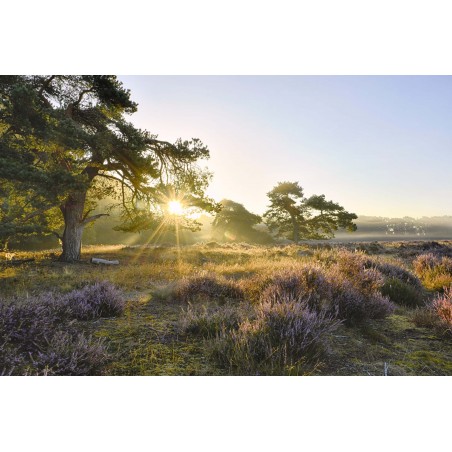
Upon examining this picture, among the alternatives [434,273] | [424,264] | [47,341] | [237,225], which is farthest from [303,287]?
[237,225]

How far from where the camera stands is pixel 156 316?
489 centimetres

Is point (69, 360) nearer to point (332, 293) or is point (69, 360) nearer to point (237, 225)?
point (332, 293)

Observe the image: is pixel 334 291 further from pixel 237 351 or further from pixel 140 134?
pixel 140 134

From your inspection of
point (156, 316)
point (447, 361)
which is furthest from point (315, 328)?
point (156, 316)

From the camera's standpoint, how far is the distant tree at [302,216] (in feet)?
84.9

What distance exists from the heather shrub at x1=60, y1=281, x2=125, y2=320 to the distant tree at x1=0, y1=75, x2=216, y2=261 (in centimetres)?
512

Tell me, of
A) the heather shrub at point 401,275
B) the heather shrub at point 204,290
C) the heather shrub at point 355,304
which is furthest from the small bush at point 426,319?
the heather shrub at point 204,290

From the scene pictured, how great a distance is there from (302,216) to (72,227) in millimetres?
21540

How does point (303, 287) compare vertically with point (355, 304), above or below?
above

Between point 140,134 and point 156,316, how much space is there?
8.38 meters

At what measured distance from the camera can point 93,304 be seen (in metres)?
4.83

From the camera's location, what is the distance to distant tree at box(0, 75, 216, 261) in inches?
329

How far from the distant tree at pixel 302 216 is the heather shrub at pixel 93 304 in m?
23.3

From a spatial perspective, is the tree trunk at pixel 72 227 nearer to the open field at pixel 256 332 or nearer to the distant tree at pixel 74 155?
the distant tree at pixel 74 155
